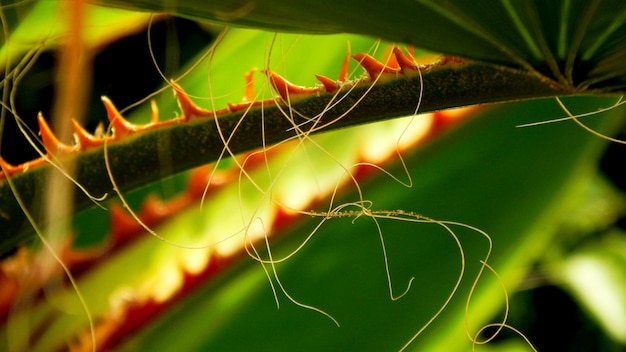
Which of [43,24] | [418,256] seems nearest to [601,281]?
[418,256]

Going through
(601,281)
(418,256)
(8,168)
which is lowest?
(601,281)

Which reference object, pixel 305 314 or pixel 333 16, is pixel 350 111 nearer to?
pixel 333 16

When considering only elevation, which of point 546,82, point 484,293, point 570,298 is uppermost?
point 546,82

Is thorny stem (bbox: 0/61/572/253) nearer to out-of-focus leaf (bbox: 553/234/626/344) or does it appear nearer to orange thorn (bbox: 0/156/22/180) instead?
orange thorn (bbox: 0/156/22/180)

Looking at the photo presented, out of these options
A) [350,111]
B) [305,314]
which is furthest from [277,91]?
[305,314]

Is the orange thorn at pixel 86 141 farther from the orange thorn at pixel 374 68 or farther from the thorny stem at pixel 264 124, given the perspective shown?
the orange thorn at pixel 374 68

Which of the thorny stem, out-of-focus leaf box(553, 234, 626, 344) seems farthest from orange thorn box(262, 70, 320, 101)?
out-of-focus leaf box(553, 234, 626, 344)

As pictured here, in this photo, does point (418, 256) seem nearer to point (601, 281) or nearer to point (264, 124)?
point (264, 124)
